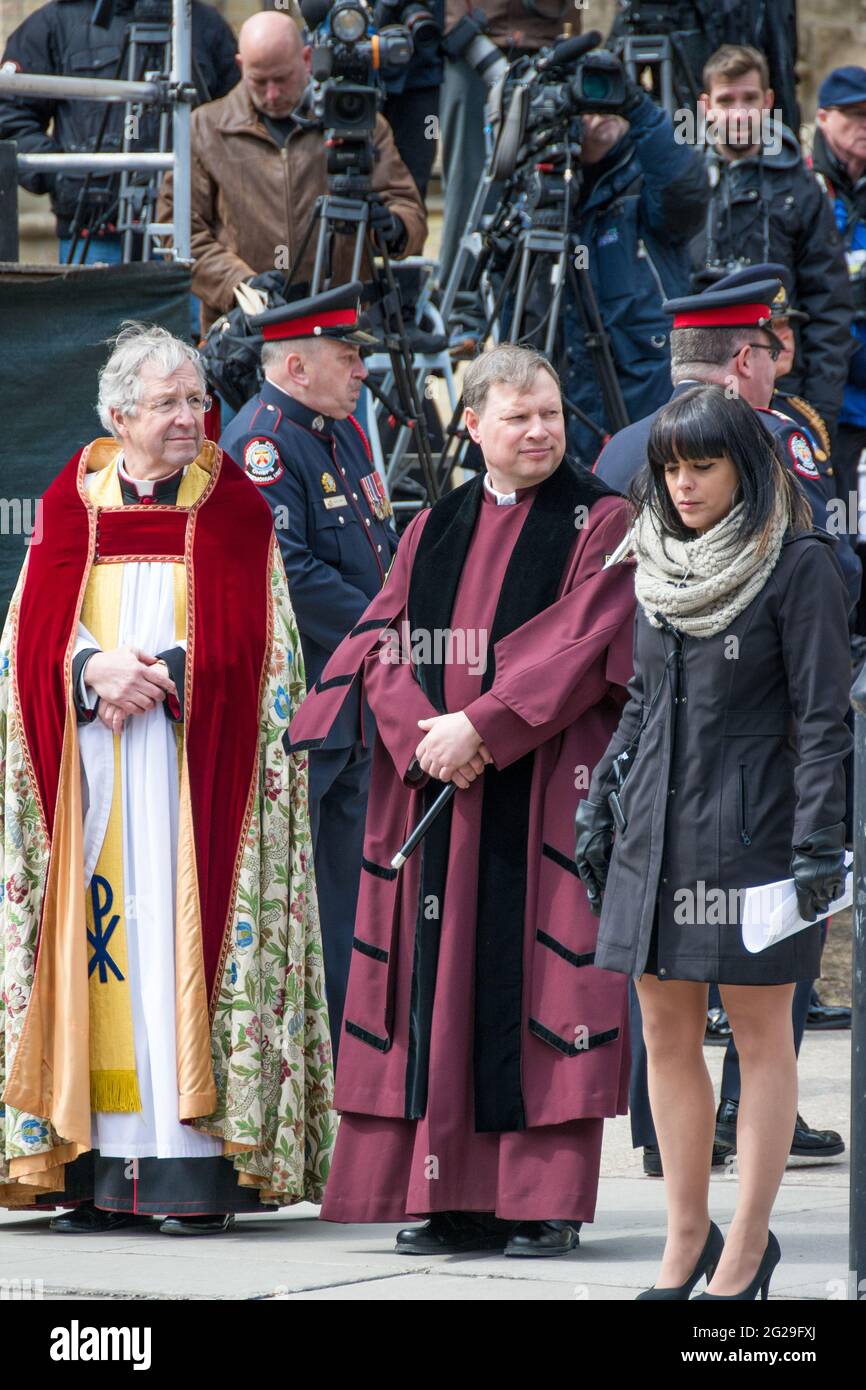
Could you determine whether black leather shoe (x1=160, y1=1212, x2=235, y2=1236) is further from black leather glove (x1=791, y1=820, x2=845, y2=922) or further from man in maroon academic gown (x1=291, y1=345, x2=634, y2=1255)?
black leather glove (x1=791, y1=820, x2=845, y2=922)

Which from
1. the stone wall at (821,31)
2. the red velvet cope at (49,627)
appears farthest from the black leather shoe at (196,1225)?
the stone wall at (821,31)

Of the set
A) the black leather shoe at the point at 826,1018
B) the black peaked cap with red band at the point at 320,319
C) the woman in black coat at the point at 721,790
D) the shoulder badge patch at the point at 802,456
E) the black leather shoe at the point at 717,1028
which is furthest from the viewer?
the black leather shoe at the point at 826,1018

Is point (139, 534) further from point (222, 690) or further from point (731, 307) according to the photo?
point (731, 307)

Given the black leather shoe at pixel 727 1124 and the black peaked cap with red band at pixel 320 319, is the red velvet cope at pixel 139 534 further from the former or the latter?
the black leather shoe at pixel 727 1124

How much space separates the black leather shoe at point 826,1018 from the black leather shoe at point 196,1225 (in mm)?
2853

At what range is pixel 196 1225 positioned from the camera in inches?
215

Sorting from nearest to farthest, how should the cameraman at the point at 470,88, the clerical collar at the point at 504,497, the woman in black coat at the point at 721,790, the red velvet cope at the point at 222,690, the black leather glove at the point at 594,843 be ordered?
1. the woman in black coat at the point at 721,790
2. the black leather glove at the point at 594,843
3. the clerical collar at the point at 504,497
4. the red velvet cope at the point at 222,690
5. the cameraman at the point at 470,88

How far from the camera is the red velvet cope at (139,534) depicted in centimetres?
563

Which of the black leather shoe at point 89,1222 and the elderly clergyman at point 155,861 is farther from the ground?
the elderly clergyman at point 155,861

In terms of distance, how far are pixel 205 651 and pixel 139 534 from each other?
0.34m

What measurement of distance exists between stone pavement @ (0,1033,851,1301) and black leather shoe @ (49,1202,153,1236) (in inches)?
2.2

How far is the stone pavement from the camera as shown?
4512 mm

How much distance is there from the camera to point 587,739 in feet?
16.9
